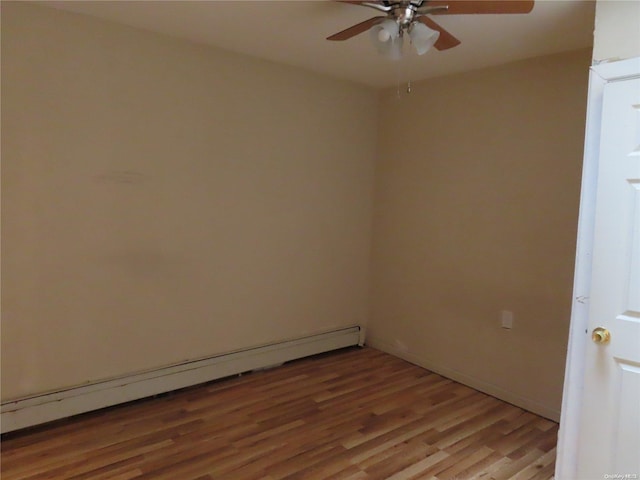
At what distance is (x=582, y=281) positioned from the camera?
204 centimetres

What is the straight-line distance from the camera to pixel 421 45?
83.8 inches

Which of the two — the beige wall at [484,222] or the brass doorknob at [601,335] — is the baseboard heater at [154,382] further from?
the brass doorknob at [601,335]

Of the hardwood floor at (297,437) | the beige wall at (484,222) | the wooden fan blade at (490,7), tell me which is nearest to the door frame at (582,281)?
the hardwood floor at (297,437)

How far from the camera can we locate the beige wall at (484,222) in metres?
2.88

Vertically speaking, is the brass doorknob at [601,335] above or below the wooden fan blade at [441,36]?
below

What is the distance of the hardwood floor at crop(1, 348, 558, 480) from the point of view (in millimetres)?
2277

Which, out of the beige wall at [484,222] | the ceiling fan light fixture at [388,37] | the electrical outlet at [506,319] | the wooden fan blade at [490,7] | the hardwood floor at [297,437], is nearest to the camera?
the wooden fan blade at [490,7]

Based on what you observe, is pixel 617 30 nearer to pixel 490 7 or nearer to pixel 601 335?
pixel 490 7

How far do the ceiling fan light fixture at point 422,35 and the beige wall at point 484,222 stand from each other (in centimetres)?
124

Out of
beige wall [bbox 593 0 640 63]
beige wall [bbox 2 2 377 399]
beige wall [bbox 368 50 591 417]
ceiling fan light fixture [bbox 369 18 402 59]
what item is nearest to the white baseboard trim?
beige wall [bbox 368 50 591 417]

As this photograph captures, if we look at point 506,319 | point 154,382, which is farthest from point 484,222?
point 154,382

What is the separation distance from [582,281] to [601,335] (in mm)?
245

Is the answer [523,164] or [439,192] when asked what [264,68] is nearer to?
[439,192]

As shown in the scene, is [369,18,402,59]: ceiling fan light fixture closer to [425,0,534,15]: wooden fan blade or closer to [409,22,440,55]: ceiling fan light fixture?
[409,22,440,55]: ceiling fan light fixture
